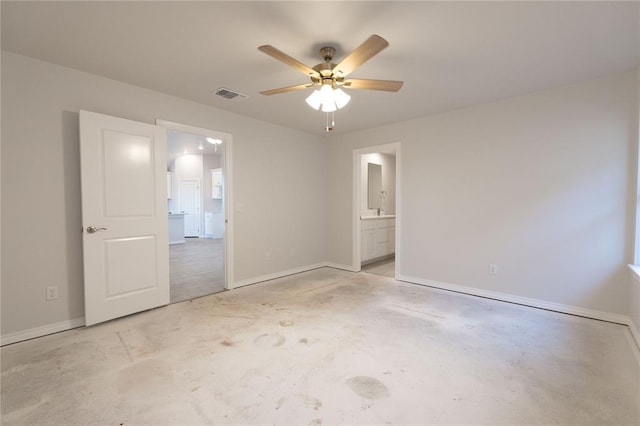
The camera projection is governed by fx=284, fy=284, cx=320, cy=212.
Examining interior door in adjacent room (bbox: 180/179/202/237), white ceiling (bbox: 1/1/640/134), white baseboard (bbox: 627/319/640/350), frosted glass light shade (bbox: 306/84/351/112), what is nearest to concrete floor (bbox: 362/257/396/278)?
white baseboard (bbox: 627/319/640/350)

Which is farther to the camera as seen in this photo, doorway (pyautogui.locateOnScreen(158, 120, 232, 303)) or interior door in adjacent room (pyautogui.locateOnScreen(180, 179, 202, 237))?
interior door in adjacent room (pyautogui.locateOnScreen(180, 179, 202, 237))

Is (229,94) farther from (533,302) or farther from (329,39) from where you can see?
(533,302)

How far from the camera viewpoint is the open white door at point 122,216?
2.71m

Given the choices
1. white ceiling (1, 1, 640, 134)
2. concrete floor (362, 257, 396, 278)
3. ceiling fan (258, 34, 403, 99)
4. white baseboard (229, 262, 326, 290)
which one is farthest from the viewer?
concrete floor (362, 257, 396, 278)

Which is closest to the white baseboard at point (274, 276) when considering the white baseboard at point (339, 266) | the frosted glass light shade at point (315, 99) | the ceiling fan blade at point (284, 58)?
the white baseboard at point (339, 266)

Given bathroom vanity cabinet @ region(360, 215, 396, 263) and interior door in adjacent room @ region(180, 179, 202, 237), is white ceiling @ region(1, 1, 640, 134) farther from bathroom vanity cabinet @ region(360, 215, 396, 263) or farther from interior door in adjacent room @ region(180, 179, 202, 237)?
interior door in adjacent room @ region(180, 179, 202, 237)

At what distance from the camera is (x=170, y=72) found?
2.77 m

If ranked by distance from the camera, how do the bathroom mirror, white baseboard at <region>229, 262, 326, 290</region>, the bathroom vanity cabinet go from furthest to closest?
the bathroom mirror
the bathroom vanity cabinet
white baseboard at <region>229, 262, 326, 290</region>

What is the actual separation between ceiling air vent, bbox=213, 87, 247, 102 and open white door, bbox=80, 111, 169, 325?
2.57ft

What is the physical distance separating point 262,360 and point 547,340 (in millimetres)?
2428

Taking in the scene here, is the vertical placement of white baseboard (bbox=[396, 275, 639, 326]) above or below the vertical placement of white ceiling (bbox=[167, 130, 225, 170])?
below

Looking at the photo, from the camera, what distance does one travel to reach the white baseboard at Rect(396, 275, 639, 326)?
2832 millimetres

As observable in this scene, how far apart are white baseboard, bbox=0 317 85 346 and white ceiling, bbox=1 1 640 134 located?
7.85 feet

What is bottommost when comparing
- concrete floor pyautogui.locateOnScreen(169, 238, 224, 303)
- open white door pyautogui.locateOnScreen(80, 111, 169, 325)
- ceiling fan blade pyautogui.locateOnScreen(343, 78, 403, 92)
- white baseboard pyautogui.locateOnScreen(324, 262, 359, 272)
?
concrete floor pyautogui.locateOnScreen(169, 238, 224, 303)
